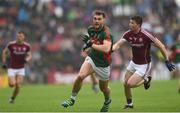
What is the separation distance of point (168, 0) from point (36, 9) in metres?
8.54

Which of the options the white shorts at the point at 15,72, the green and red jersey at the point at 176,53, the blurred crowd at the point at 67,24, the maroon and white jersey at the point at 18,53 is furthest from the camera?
the blurred crowd at the point at 67,24

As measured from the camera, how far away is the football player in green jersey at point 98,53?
52.6 feet

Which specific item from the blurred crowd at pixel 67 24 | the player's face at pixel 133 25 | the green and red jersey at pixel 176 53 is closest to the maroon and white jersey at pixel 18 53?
the player's face at pixel 133 25

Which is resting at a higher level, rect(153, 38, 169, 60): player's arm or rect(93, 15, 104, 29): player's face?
rect(93, 15, 104, 29): player's face

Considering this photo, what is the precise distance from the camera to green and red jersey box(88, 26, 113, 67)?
16344 millimetres

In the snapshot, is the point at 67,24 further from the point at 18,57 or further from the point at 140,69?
the point at 140,69

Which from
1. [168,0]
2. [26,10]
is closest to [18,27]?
[26,10]

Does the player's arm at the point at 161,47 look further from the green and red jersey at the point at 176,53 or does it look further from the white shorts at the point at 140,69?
the green and red jersey at the point at 176,53

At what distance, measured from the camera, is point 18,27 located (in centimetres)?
3941

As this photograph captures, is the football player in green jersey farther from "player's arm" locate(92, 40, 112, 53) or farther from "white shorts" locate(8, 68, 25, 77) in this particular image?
"white shorts" locate(8, 68, 25, 77)

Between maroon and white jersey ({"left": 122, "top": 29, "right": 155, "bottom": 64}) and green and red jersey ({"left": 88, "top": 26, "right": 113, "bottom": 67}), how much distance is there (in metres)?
1.59

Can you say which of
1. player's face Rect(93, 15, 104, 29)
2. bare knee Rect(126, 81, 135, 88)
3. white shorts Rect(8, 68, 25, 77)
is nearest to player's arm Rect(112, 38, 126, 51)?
bare knee Rect(126, 81, 135, 88)

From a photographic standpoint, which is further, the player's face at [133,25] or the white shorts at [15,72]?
the white shorts at [15,72]

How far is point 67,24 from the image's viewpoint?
1582 inches
